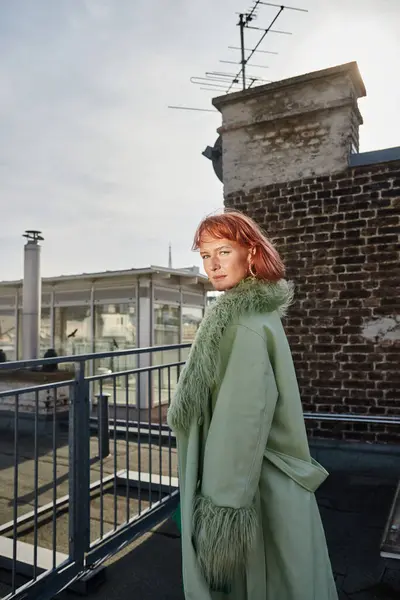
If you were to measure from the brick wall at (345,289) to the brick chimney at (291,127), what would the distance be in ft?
0.75

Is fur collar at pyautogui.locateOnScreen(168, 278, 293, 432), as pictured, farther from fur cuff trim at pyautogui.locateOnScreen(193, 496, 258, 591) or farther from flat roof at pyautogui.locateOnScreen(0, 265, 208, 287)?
flat roof at pyautogui.locateOnScreen(0, 265, 208, 287)

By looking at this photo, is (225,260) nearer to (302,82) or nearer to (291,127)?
(291,127)

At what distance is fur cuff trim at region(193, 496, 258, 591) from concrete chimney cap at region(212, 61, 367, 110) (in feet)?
15.6

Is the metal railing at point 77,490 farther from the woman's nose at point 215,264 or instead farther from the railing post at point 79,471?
the woman's nose at point 215,264

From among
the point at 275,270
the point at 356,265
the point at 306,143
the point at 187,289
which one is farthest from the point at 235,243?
the point at 187,289

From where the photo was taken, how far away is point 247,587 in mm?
1469

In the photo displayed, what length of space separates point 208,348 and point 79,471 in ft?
5.08

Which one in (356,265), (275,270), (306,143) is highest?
(306,143)

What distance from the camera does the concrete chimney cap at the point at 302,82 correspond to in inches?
185

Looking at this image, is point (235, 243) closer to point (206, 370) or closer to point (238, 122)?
point (206, 370)

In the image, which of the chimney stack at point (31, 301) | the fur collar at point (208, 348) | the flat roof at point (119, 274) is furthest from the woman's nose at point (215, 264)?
the chimney stack at point (31, 301)

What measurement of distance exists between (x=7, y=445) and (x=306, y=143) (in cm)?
602

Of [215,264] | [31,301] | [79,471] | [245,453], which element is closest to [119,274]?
[31,301]

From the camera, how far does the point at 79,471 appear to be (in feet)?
8.48
